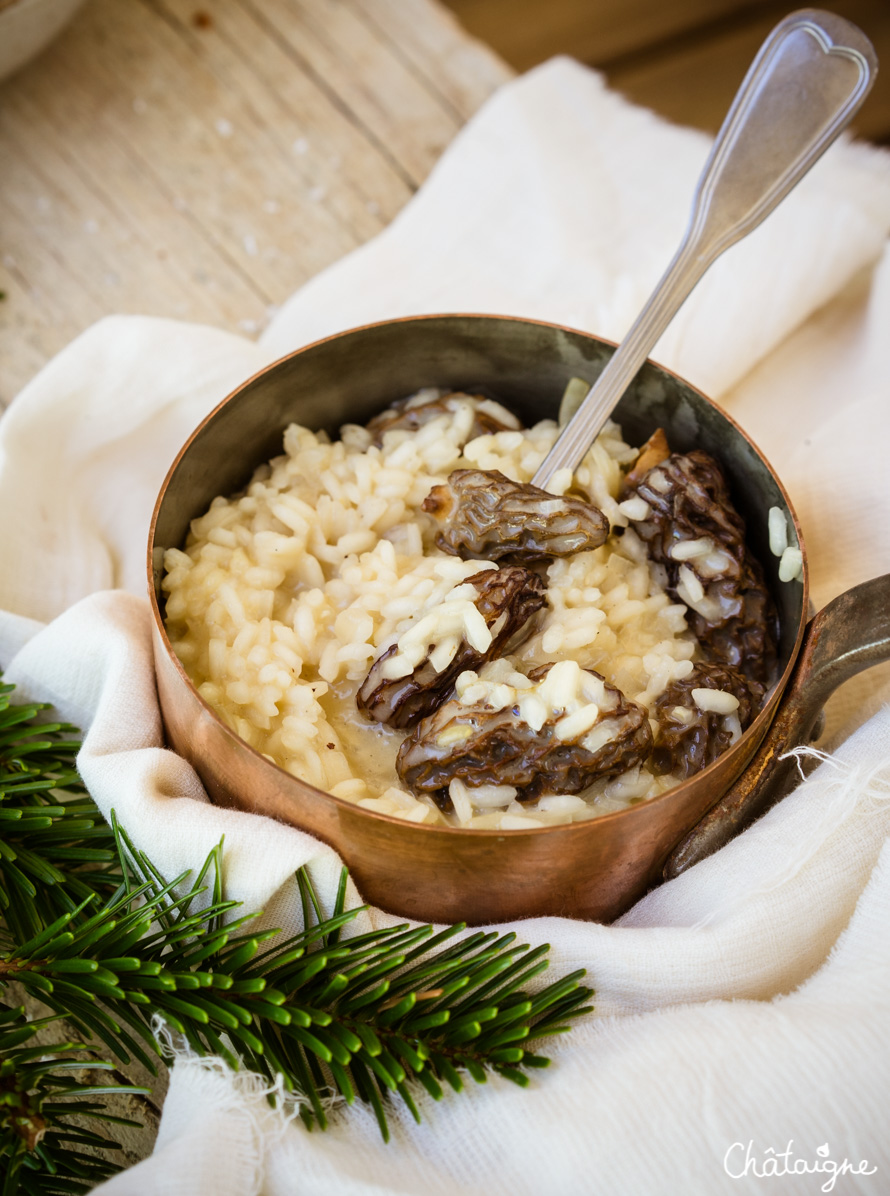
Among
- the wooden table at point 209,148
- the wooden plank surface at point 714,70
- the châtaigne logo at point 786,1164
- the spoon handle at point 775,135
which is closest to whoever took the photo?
the châtaigne logo at point 786,1164

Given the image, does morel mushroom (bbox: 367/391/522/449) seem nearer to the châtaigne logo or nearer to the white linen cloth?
the white linen cloth

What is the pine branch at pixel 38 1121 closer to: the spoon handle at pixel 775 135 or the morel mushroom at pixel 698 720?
the morel mushroom at pixel 698 720

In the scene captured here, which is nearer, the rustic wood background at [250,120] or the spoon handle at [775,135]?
the spoon handle at [775,135]

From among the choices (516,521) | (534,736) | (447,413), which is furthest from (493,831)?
(447,413)

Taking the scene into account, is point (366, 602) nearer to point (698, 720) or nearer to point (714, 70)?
point (698, 720)

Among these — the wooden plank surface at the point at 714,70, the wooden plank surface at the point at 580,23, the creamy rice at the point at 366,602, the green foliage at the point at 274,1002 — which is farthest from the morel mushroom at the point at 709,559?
the wooden plank surface at the point at 580,23

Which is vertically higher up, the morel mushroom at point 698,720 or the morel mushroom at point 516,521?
the morel mushroom at point 516,521

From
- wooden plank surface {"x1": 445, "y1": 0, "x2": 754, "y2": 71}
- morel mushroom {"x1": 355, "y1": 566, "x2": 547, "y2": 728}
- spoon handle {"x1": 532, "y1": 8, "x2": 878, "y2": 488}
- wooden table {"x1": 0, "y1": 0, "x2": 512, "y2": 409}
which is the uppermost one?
wooden table {"x1": 0, "y1": 0, "x2": 512, "y2": 409}

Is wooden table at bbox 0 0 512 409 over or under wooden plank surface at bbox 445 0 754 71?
over

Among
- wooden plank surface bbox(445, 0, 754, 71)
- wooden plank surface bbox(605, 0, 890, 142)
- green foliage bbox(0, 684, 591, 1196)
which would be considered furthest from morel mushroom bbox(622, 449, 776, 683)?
wooden plank surface bbox(445, 0, 754, 71)
